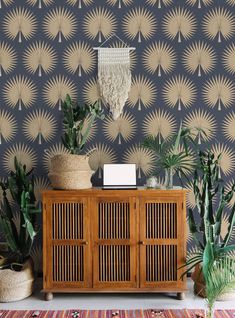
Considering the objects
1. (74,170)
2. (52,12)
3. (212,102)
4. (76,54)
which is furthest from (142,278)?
(52,12)

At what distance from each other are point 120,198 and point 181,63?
1422 mm

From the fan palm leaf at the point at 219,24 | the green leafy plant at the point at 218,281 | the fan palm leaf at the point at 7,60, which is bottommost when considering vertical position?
the green leafy plant at the point at 218,281

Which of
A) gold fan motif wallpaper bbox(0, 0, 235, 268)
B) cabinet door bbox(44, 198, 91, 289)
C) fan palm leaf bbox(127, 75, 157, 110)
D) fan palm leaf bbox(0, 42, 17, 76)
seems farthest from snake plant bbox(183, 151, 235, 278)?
fan palm leaf bbox(0, 42, 17, 76)

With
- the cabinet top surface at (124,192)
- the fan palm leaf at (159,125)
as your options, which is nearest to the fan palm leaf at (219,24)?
the fan palm leaf at (159,125)

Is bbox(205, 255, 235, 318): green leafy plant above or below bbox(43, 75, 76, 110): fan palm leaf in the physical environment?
below

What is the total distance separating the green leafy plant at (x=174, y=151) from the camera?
369cm

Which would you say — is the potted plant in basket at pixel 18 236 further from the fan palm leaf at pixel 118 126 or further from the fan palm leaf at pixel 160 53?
the fan palm leaf at pixel 160 53

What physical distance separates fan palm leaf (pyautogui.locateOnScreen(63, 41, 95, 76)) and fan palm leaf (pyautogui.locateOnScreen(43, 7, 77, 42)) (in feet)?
0.40

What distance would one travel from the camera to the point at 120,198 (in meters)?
3.57

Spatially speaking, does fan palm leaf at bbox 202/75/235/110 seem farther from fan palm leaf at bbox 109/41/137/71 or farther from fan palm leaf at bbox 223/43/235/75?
fan palm leaf at bbox 109/41/137/71

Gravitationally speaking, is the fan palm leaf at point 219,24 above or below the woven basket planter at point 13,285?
above

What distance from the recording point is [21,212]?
3832mm

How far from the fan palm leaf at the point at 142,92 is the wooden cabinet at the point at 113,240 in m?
0.95

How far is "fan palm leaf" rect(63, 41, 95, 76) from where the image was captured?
13.4ft
